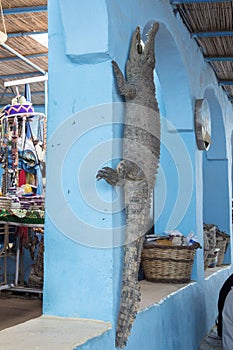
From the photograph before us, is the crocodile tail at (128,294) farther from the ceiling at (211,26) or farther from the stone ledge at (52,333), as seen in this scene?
the ceiling at (211,26)

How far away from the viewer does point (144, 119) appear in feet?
8.05

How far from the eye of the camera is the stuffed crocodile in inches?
86.4

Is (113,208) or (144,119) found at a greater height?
(144,119)

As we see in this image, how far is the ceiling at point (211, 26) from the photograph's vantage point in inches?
143

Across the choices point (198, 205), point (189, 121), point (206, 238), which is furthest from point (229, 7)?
point (206, 238)

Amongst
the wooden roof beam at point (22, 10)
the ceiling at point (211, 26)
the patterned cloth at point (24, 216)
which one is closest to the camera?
the ceiling at point (211, 26)

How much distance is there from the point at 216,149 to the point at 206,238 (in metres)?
1.71

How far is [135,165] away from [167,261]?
1.32 m

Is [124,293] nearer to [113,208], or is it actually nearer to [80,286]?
[80,286]

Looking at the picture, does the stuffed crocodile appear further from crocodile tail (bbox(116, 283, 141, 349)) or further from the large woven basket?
the large woven basket

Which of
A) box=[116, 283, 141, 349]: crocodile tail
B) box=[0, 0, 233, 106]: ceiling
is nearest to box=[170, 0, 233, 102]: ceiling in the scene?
box=[0, 0, 233, 106]: ceiling

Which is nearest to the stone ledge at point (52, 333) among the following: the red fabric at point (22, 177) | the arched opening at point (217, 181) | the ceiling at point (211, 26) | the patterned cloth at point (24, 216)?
the patterned cloth at point (24, 216)

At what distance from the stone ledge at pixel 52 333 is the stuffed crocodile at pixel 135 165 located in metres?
0.18

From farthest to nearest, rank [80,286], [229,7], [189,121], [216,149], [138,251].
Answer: [216,149] → [189,121] → [229,7] → [138,251] → [80,286]
